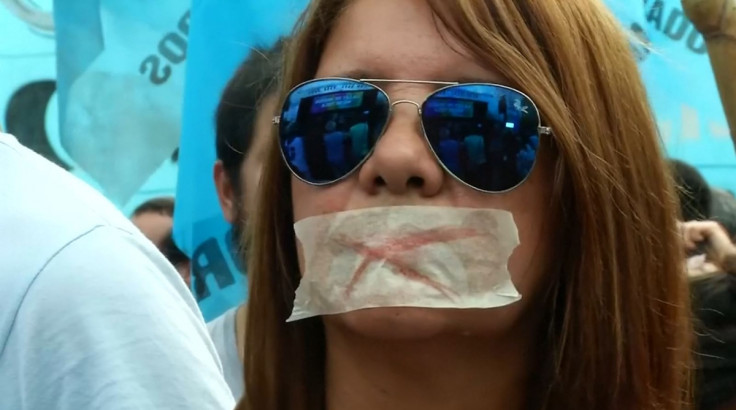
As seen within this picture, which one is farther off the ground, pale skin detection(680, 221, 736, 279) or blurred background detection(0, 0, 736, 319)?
blurred background detection(0, 0, 736, 319)

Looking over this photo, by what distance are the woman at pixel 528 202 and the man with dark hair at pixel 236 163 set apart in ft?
2.64

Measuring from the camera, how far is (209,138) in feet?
6.23

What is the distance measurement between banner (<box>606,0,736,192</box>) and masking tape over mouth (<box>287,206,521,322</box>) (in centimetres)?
103

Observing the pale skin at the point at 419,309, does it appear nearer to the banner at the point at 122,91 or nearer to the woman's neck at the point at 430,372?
the woman's neck at the point at 430,372

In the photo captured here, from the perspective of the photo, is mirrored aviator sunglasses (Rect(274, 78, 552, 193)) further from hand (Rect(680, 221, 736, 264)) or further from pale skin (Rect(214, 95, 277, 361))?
hand (Rect(680, 221, 736, 264))

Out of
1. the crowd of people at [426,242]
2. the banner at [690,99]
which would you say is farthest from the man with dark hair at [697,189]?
the crowd of people at [426,242]

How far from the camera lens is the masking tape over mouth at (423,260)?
815 millimetres

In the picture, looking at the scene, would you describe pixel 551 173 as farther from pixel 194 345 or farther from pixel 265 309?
pixel 194 345

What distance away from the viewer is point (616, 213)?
89 centimetres

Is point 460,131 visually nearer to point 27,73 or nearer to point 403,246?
point 403,246

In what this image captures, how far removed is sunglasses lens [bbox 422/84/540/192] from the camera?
0.84 m

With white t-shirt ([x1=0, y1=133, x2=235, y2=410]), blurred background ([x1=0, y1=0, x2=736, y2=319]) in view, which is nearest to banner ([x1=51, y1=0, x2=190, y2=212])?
blurred background ([x1=0, y1=0, x2=736, y2=319])

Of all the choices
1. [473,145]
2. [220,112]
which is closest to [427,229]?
[473,145]

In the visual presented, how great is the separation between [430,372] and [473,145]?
0.67 feet
